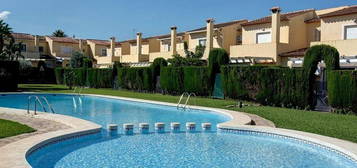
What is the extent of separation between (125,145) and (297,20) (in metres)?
27.8

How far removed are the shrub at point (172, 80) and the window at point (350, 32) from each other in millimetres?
14335

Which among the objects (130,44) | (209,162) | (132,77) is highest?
(130,44)

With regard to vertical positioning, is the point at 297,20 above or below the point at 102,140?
above

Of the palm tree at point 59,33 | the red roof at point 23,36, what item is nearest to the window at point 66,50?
the red roof at point 23,36

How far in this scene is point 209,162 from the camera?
10023mm

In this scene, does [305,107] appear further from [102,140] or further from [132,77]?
[132,77]

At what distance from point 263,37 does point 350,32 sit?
28.1 ft

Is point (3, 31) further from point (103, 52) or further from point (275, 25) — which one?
point (275, 25)

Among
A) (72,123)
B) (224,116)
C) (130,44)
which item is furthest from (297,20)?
(130,44)

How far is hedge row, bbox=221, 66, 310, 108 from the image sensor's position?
21.4 m

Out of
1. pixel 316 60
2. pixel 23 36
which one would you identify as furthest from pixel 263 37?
pixel 23 36

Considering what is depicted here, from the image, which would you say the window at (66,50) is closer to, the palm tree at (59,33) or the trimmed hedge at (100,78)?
the trimmed hedge at (100,78)

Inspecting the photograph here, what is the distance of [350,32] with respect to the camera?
30000 mm

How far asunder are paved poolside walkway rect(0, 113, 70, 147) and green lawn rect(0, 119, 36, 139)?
0.96ft
